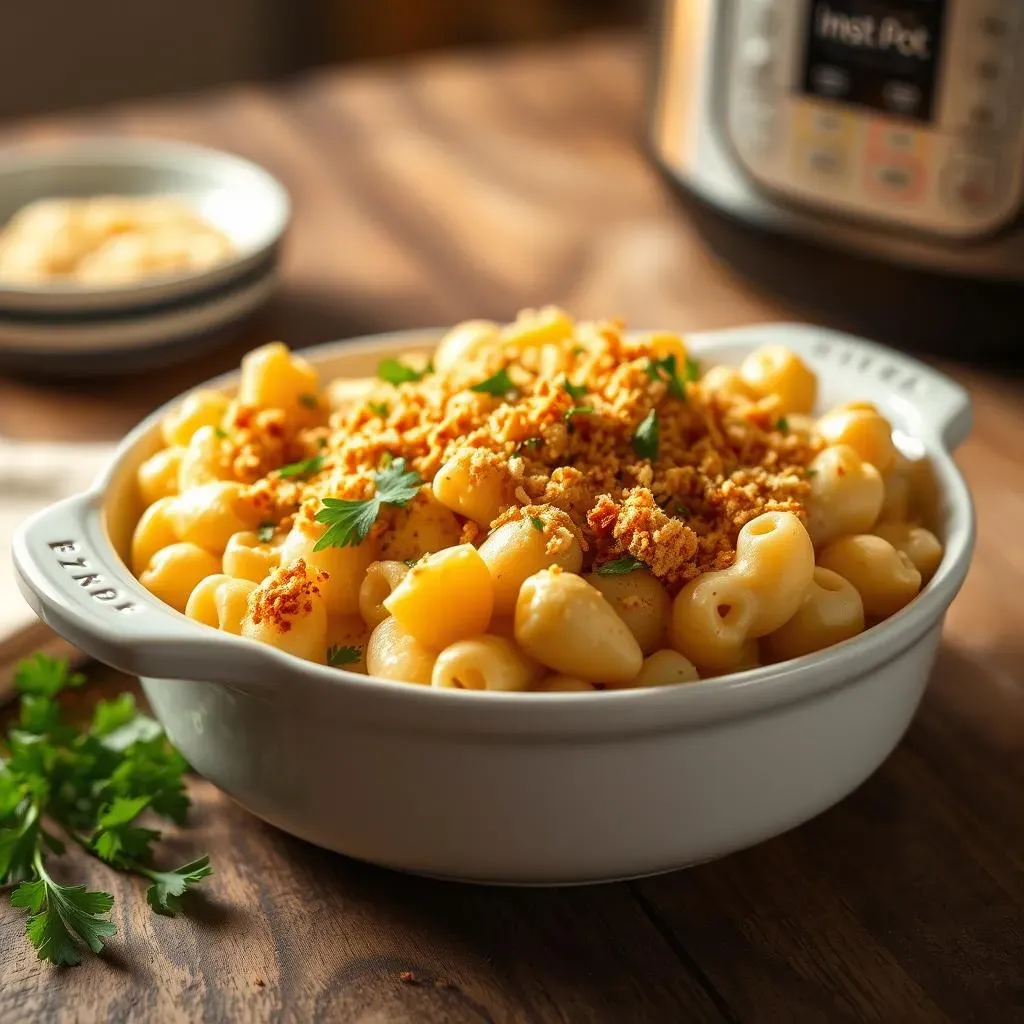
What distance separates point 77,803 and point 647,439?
37 centimetres

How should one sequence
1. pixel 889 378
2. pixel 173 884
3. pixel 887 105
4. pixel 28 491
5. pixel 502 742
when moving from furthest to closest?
1. pixel 887 105
2. pixel 28 491
3. pixel 889 378
4. pixel 173 884
5. pixel 502 742


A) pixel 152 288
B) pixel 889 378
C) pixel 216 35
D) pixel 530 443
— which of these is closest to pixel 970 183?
pixel 889 378

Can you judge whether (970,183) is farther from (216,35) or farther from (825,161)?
(216,35)

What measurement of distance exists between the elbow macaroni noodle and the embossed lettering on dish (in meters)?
0.05

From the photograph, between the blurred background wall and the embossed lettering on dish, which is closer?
the embossed lettering on dish

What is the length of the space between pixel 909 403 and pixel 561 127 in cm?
101

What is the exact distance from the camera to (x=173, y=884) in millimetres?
709

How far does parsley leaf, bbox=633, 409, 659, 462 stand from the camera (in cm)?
75

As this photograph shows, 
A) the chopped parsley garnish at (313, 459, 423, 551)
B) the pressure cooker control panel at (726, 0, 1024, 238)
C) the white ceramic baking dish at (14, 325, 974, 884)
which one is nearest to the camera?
the white ceramic baking dish at (14, 325, 974, 884)

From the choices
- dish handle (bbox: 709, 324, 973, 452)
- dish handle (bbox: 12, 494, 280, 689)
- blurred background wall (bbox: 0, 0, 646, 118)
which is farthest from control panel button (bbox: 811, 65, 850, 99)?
blurred background wall (bbox: 0, 0, 646, 118)

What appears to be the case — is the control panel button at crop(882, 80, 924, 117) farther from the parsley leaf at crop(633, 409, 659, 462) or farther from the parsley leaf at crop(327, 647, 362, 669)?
the parsley leaf at crop(327, 647, 362, 669)

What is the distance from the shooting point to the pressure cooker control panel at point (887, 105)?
42.4 inches

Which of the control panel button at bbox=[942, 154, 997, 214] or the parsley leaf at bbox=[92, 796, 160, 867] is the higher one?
the control panel button at bbox=[942, 154, 997, 214]

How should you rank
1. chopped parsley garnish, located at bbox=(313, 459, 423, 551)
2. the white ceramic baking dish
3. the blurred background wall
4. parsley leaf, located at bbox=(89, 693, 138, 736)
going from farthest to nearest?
the blurred background wall → parsley leaf, located at bbox=(89, 693, 138, 736) → chopped parsley garnish, located at bbox=(313, 459, 423, 551) → the white ceramic baking dish
